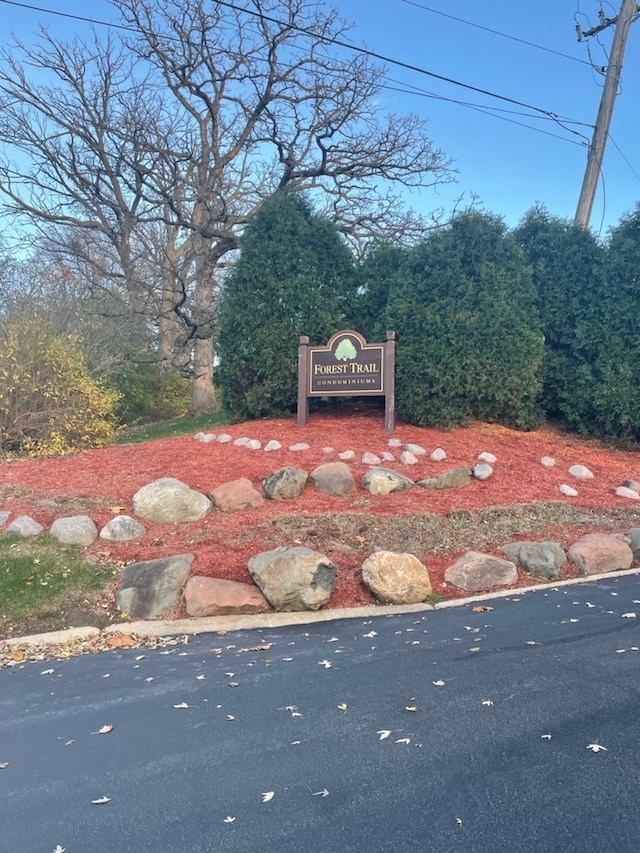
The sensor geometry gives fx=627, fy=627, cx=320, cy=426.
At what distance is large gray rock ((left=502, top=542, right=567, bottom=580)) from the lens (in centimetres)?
581

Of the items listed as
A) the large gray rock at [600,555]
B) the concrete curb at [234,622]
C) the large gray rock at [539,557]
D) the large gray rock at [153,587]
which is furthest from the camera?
the large gray rock at [600,555]

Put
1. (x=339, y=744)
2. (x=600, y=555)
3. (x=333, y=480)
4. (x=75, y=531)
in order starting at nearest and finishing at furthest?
(x=339, y=744), (x=600, y=555), (x=75, y=531), (x=333, y=480)

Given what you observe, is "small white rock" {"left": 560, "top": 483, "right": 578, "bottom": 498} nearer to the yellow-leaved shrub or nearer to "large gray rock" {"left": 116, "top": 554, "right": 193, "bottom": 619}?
"large gray rock" {"left": 116, "top": 554, "right": 193, "bottom": 619}

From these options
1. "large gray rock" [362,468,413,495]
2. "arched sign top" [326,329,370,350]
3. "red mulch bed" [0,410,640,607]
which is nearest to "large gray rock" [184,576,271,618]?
"red mulch bed" [0,410,640,607]

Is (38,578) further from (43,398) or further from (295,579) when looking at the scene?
(43,398)

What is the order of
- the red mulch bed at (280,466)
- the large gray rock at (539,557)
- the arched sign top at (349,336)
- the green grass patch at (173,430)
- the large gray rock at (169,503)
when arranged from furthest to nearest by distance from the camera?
the green grass patch at (173,430) → the arched sign top at (349,336) → the large gray rock at (169,503) → the red mulch bed at (280,466) → the large gray rock at (539,557)

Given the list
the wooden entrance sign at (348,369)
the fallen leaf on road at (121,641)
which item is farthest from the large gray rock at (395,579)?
the wooden entrance sign at (348,369)

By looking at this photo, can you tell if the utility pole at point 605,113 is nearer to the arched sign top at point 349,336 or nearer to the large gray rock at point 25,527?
the arched sign top at point 349,336

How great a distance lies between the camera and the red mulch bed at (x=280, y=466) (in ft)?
20.0

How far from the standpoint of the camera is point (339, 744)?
2943mm

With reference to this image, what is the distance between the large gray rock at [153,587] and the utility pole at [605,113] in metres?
10.4

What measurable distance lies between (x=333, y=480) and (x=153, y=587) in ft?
9.23

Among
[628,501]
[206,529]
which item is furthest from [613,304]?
[206,529]

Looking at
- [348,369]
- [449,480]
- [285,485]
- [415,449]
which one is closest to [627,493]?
[449,480]
